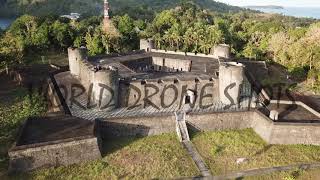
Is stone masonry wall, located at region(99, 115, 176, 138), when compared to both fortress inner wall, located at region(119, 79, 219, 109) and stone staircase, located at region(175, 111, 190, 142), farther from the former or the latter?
fortress inner wall, located at region(119, 79, 219, 109)

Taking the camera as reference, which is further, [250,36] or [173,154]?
[250,36]

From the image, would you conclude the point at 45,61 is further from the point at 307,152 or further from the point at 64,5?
the point at 64,5

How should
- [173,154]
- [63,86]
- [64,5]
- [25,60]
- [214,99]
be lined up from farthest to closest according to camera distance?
[64,5] → [25,60] → [63,86] → [214,99] → [173,154]

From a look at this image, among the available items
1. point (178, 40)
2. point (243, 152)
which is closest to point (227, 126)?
point (243, 152)

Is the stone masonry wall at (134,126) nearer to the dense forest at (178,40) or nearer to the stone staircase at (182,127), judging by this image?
the stone staircase at (182,127)

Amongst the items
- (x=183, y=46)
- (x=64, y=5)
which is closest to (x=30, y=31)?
(x=183, y=46)

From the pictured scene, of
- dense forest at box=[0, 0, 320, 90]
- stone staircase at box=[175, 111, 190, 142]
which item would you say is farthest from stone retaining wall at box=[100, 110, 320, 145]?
dense forest at box=[0, 0, 320, 90]

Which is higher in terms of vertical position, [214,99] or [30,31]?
[30,31]

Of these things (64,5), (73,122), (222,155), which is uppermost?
(64,5)

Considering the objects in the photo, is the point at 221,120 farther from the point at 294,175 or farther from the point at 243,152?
the point at 294,175

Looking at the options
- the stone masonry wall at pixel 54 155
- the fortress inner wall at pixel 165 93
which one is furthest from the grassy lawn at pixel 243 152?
the stone masonry wall at pixel 54 155
